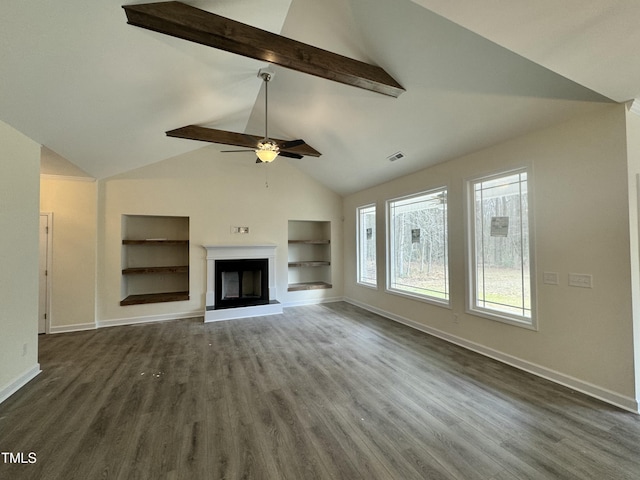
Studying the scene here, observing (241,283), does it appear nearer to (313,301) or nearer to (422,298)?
(313,301)

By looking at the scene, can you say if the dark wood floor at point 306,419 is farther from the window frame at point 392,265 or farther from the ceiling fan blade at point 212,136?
the ceiling fan blade at point 212,136

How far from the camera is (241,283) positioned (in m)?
6.06

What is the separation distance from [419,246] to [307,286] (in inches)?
117

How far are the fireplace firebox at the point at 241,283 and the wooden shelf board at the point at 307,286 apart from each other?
2.37 ft

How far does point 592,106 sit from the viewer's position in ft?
8.28

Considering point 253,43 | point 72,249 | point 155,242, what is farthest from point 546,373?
point 72,249

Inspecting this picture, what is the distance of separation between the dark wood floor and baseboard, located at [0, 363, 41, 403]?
82 mm

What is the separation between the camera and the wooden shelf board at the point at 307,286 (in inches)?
256

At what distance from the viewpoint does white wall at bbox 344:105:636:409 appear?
239cm

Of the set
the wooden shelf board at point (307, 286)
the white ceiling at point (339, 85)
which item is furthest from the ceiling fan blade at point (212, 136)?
the wooden shelf board at point (307, 286)

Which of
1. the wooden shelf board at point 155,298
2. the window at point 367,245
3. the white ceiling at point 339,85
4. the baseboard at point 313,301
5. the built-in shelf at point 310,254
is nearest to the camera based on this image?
the white ceiling at point 339,85

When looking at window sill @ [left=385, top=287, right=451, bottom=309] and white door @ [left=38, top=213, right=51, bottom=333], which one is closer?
window sill @ [left=385, top=287, right=451, bottom=309]

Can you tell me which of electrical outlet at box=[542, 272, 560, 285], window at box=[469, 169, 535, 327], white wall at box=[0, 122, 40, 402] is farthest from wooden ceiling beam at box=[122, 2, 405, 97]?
electrical outlet at box=[542, 272, 560, 285]

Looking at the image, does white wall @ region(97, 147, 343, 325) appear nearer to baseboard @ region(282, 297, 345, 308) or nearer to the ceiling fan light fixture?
baseboard @ region(282, 297, 345, 308)
